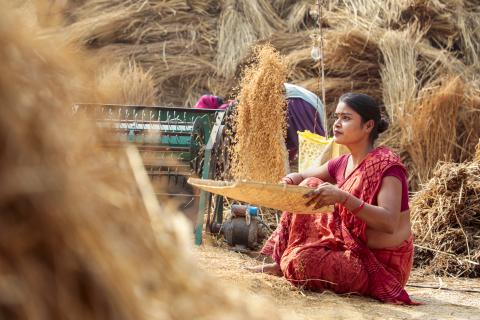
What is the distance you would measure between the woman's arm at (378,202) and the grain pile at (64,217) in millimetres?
2149

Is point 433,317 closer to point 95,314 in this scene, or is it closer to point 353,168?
point 353,168

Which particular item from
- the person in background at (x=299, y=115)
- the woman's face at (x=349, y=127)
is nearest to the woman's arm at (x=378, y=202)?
the woman's face at (x=349, y=127)

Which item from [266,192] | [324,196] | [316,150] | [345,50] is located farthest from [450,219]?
[345,50]

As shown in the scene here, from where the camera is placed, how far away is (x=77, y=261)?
1.05m

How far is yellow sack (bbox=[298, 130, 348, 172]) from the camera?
5.25m

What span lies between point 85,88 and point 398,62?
6921mm

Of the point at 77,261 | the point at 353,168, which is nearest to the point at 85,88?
the point at 77,261

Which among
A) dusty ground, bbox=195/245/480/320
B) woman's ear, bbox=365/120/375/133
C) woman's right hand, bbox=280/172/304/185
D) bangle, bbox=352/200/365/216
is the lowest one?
dusty ground, bbox=195/245/480/320

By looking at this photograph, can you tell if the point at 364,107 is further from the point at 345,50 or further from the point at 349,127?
the point at 345,50

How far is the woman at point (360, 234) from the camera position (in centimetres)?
374

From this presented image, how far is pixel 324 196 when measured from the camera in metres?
3.32

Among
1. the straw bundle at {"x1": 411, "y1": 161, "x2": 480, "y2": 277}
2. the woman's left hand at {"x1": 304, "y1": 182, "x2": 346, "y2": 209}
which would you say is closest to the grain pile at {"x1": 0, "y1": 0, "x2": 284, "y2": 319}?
the woman's left hand at {"x1": 304, "y1": 182, "x2": 346, "y2": 209}

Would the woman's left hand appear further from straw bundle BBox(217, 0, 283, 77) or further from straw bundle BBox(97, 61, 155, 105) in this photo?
straw bundle BBox(217, 0, 283, 77)

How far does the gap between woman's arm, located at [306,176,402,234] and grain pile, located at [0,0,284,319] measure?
2.15 metres
